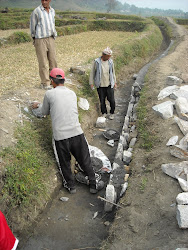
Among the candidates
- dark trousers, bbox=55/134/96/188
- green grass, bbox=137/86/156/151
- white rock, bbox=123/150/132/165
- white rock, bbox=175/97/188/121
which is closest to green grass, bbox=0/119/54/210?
dark trousers, bbox=55/134/96/188

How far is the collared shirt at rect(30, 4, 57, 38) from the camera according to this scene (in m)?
4.98

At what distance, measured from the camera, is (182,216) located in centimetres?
290

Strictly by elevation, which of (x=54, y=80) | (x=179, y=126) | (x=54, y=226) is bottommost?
(x=54, y=226)

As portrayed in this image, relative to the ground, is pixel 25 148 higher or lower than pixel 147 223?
higher

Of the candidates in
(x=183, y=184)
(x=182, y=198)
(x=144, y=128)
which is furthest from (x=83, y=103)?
(x=182, y=198)

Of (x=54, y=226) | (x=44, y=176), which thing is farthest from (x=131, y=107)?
(x=54, y=226)

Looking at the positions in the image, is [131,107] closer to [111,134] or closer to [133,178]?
[111,134]

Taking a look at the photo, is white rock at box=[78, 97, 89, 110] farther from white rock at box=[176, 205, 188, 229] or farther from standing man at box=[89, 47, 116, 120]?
white rock at box=[176, 205, 188, 229]

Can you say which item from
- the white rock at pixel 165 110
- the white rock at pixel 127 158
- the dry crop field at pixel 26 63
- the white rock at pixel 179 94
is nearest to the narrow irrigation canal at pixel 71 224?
the white rock at pixel 127 158

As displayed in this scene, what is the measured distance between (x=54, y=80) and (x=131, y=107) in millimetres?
3759

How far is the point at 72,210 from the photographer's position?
12.7ft

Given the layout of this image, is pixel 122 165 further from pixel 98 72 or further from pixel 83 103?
pixel 98 72

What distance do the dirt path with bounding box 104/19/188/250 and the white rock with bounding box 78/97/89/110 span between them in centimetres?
191

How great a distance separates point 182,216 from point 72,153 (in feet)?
6.57
